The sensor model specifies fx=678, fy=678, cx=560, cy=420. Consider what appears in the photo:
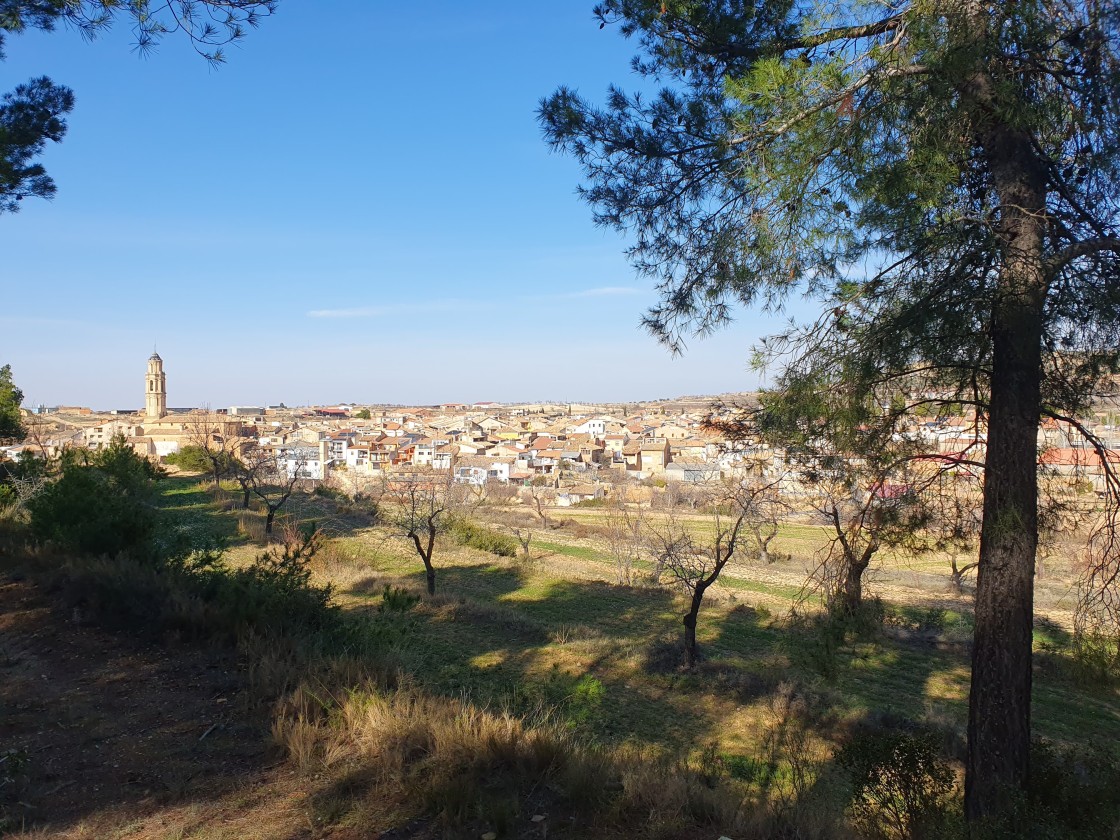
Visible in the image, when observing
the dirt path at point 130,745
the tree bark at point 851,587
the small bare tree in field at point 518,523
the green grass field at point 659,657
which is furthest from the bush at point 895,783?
the small bare tree in field at point 518,523

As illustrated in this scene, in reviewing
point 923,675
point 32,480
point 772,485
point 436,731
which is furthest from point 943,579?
point 32,480

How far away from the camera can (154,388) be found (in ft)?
211

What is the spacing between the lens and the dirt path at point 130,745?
11.9 feet

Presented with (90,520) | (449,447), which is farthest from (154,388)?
(90,520)

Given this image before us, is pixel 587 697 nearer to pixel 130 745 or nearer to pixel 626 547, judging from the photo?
pixel 130 745

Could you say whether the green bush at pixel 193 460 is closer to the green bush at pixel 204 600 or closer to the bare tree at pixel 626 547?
the bare tree at pixel 626 547

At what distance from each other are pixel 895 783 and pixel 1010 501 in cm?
199

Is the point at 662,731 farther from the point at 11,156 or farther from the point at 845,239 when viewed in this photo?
the point at 11,156

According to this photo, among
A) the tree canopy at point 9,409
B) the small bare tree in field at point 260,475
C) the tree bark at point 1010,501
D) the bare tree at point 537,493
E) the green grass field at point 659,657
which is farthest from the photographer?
the bare tree at point 537,493

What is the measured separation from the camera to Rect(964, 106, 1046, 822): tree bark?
147 inches

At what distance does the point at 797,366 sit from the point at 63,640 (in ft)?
24.2

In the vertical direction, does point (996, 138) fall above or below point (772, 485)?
above

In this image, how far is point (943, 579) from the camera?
23359mm

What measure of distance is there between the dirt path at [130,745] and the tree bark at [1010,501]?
3.77 metres
